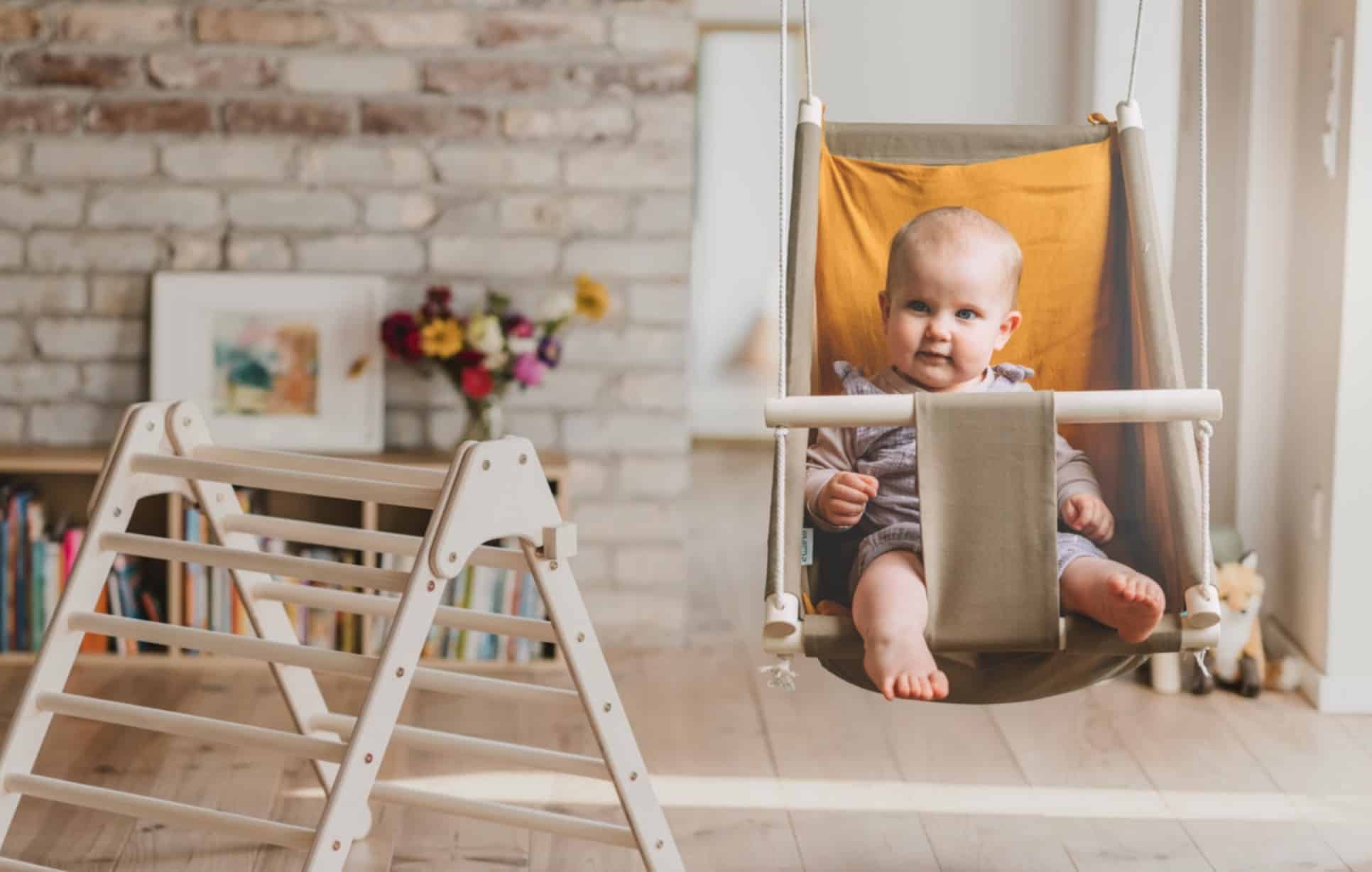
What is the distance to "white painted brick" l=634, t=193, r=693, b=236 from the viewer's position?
3.45 meters

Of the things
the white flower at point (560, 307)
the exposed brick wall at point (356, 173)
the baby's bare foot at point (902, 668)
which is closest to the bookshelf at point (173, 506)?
the exposed brick wall at point (356, 173)

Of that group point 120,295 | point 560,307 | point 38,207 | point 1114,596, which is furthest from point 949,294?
point 38,207

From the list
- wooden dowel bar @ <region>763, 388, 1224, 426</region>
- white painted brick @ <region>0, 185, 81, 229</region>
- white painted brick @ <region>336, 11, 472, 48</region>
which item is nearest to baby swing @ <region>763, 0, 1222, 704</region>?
wooden dowel bar @ <region>763, 388, 1224, 426</region>

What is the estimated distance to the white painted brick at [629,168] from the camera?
343cm

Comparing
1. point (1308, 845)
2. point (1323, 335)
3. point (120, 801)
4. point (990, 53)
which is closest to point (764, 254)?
point (990, 53)

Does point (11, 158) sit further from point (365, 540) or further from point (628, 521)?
point (365, 540)

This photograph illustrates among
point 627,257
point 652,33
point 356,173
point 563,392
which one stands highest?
point 652,33

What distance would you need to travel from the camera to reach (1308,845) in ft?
7.98

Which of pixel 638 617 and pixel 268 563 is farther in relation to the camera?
pixel 638 617

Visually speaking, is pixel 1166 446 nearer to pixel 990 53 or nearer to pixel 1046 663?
pixel 1046 663

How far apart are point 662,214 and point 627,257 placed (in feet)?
0.41

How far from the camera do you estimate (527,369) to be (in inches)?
130

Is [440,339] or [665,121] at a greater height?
[665,121]

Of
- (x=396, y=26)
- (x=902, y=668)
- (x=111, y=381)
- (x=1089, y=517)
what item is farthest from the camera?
(x=111, y=381)
